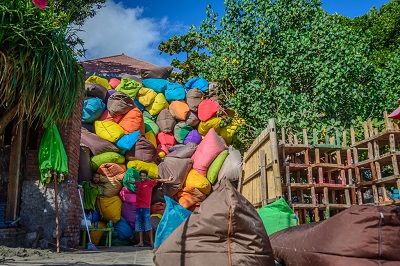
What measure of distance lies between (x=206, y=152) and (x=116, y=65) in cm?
979

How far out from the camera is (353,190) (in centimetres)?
543

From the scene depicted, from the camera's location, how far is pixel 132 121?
727 cm

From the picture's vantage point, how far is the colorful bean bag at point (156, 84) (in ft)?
27.3

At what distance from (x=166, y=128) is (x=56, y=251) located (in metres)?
3.84

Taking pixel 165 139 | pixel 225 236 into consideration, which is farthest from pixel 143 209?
pixel 225 236

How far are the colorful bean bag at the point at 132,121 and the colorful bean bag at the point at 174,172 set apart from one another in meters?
0.85

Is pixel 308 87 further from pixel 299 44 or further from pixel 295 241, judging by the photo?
pixel 295 241

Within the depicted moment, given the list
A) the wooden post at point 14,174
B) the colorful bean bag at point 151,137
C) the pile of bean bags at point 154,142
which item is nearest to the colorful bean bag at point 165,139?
the pile of bean bags at point 154,142

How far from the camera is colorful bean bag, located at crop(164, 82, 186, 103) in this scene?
813 cm

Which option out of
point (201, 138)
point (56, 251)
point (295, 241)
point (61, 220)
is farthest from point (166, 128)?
point (295, 241)

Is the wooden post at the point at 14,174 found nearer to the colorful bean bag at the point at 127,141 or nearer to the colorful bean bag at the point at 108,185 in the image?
the colorful bean bag at the point at 108,185

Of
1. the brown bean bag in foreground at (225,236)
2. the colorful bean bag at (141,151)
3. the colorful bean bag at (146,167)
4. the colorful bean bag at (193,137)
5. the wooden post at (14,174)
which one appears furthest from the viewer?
the colorful bean bag at (193,137)

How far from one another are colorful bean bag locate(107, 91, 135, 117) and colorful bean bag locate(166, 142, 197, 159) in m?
1.19

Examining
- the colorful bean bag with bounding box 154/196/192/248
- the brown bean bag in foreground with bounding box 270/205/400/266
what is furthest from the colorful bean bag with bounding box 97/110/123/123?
the brown bean bag in foreground with bounding box 270/205/400/266
